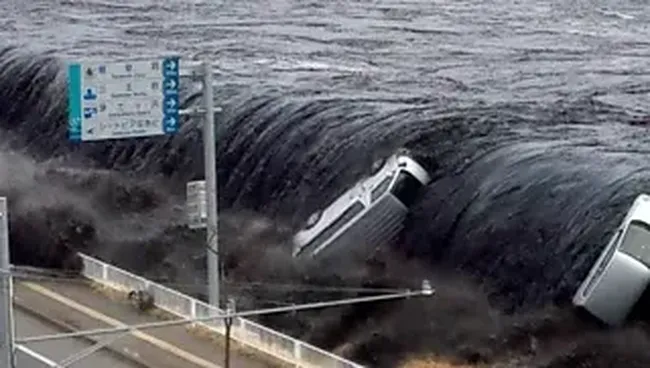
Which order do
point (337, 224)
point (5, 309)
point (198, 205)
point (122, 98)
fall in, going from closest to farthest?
point (5, 309) < point (122, 98) < point (198, 205) < point (337, 224)

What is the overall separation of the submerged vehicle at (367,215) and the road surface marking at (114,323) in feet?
20.3

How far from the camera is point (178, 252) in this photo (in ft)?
95.1

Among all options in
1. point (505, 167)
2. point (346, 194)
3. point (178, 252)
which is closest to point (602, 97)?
point (505, 167)

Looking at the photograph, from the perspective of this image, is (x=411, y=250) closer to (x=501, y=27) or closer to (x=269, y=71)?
(x=269, y=71)

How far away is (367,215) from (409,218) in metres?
1.13

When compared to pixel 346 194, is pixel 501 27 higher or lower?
higher

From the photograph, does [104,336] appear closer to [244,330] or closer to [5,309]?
[244,330]

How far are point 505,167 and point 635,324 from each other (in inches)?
291

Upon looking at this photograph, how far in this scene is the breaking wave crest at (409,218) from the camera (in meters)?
24.1

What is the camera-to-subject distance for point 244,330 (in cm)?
2022

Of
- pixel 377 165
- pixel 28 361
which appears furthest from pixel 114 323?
pixel 377 165

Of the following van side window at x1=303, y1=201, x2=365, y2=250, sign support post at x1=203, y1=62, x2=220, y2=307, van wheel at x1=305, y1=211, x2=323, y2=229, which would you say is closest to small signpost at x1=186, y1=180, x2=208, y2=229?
sign support post at x1=203, y1=62, x2=220, y2=307

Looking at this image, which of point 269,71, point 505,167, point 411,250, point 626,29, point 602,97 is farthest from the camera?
point 626,29

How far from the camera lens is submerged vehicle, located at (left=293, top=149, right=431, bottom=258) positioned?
2717 cm
